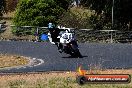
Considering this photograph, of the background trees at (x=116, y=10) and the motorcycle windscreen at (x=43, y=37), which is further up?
the background trees at (x=116, y=10)

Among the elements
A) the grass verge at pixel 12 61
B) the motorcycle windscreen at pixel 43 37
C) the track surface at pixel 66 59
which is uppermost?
the grass verge at pixel 12 61

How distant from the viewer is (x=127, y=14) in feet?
153

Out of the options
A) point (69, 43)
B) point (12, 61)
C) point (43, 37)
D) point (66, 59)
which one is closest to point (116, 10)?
Answer: point (43, 37)

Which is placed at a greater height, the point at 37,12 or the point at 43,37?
the point at 37,12

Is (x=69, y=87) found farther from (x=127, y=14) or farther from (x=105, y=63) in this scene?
(x=127, y=14)

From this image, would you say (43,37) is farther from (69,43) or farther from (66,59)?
(66,59)

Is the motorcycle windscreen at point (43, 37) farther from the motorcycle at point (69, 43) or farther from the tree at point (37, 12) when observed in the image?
the motorcycle at point (69, 43)

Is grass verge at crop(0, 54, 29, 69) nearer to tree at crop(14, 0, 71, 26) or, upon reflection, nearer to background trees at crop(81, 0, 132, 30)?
tree at crop(14, 0, 71, 26)

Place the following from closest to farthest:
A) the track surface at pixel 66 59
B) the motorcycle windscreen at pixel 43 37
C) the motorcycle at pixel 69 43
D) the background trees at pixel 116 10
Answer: the track surface at pixel 66 59 < the motorcycle at pixel 69 43 < the motorcycle windscreen at pixel 43 37 < the background trees at pixel 116 10

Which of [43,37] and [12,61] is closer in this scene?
[12,61]

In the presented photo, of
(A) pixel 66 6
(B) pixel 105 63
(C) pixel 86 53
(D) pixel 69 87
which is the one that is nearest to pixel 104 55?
(C) pixel 86 53

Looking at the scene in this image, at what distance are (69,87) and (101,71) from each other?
4842mm

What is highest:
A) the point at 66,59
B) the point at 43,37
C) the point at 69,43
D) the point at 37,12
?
the point at 37,12

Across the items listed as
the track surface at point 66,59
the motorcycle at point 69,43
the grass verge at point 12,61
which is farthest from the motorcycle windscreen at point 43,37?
the grass verge at point 12,61
